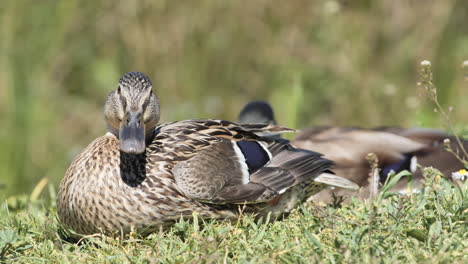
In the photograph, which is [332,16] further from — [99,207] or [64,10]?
[99,207]

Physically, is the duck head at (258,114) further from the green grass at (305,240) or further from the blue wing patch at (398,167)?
the green grass at (305,240)

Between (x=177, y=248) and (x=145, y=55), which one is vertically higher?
(x=145, y=55)

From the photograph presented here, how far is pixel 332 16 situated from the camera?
330 inches

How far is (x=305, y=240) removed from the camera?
341 centimetres

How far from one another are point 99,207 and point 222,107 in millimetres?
5199

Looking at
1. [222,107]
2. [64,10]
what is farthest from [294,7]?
[64,10]

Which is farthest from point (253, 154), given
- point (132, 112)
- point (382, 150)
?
point (382, 150)

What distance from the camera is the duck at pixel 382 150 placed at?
18.2 feet

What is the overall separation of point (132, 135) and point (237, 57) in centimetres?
550

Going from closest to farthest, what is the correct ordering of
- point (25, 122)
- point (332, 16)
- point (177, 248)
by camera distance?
point (177, 248) < point (25, 122) < point (332, 16)

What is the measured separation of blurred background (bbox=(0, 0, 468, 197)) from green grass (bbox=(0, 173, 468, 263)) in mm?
4489

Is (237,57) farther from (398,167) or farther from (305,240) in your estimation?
(305,240)

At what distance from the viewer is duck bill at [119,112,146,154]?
3.82 meters

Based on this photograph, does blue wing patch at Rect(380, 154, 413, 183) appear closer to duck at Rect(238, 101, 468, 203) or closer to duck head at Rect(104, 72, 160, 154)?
duck at Rect(238, 101, 468, 203)
